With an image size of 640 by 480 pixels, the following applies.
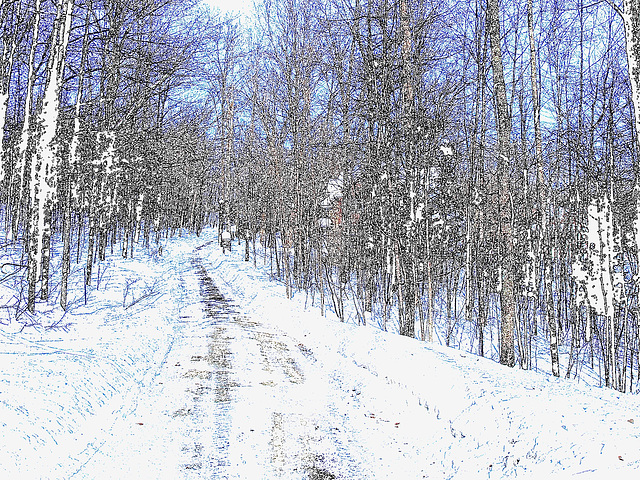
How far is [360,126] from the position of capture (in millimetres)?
16781

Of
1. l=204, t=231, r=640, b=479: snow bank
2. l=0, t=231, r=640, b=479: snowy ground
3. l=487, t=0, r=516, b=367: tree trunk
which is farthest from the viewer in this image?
l=487, t=0, r=516, b=367: tree trunk

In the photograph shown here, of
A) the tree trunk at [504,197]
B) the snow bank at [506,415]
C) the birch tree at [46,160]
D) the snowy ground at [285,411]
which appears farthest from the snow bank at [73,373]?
the tree trunk at [504,197]

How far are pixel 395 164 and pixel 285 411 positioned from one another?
7859 mm

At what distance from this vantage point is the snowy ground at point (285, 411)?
17.5ft

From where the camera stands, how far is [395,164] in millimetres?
13469

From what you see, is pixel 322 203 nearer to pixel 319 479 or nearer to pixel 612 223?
pixel 612 223

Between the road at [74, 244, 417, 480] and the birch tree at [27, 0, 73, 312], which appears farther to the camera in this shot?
the birch tree at [27, 0, 73, 312]

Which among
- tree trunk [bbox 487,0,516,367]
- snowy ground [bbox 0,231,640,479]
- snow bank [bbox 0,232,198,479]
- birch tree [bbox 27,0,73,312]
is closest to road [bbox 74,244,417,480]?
snowy ground [bbox 0,231,640,479]

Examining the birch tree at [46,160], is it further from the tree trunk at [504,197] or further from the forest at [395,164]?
the tree trunk at [504,197]

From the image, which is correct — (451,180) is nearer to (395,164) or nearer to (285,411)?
(395,164)

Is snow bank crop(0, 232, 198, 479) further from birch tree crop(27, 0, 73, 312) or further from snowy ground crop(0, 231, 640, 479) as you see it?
birch tree crop(27, 0, 73, 312)

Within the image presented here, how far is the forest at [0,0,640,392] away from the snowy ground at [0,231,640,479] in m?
3.00

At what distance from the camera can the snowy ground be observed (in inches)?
209

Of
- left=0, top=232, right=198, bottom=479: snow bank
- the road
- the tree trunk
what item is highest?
the tree trunk
